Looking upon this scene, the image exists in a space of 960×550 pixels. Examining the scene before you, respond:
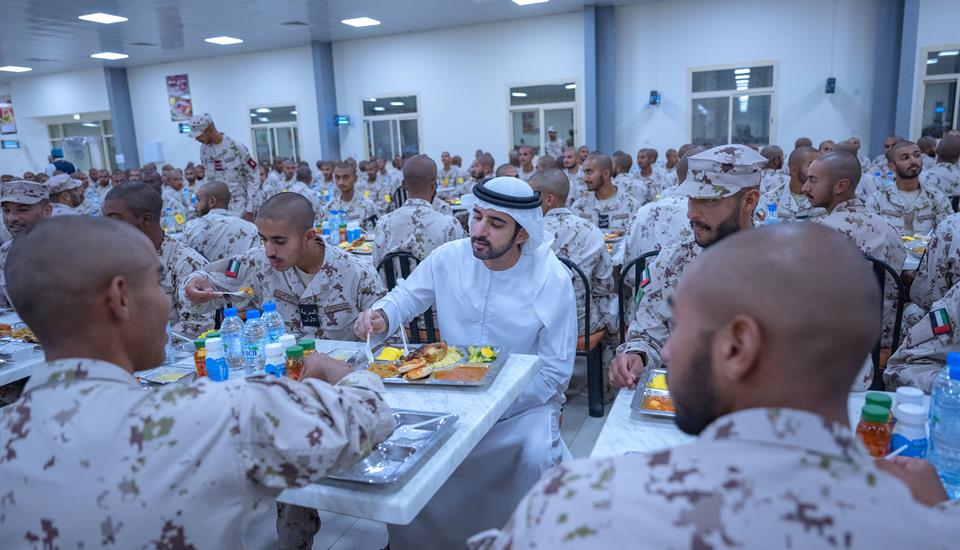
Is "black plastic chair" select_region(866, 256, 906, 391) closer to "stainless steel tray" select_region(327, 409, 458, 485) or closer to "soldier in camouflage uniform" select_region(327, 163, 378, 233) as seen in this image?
"stainless steel tray" select_region(327, 409, 458, 485)

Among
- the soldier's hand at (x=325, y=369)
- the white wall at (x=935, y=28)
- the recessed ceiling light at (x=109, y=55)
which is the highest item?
the recessed ceiling light at (x=109, y=55)

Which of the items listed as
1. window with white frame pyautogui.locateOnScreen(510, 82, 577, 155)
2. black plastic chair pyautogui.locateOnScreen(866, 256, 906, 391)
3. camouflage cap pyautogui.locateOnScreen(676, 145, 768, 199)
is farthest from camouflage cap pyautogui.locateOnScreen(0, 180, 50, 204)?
window with white frame pyautogui.locateOnScreen(510, 82, 577, 155)

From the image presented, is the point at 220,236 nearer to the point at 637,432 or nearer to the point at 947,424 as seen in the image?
the point at 637,432

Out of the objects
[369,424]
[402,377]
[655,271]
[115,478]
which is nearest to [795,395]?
[369,424]

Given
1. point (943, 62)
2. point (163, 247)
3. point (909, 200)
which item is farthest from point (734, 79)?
point (163, 247)

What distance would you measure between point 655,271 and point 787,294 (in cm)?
177

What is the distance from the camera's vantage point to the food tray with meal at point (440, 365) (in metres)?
1.97

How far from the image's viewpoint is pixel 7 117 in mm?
19047

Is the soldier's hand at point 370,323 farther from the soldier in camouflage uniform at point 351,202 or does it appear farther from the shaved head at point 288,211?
the soldier in camouflage uniform at point 351,202

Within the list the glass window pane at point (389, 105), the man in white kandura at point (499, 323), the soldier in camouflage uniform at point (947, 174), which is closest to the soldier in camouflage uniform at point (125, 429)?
the man in white kandura at point (499, 323)

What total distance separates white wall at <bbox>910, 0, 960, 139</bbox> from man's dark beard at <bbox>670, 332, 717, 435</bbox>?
11.7 m

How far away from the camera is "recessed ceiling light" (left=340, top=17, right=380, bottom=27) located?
39.2 ft

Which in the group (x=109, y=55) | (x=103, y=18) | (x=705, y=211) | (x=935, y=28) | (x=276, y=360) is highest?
(x=109, y=55)

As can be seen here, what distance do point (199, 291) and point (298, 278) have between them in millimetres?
432
